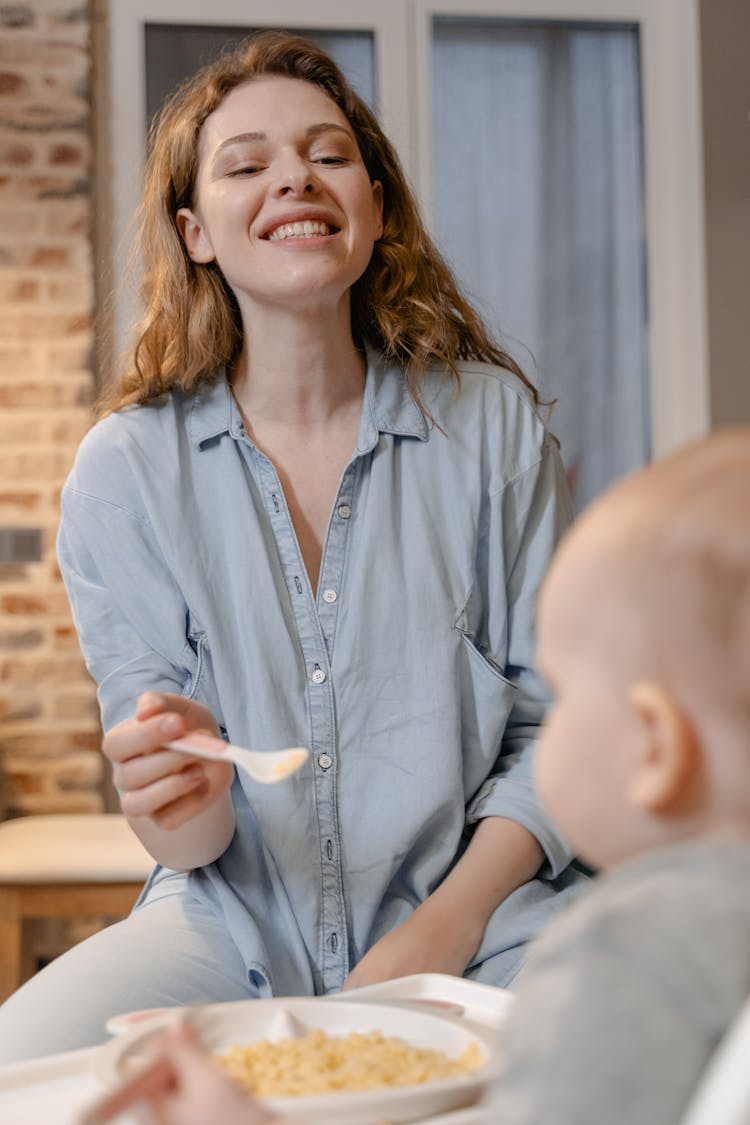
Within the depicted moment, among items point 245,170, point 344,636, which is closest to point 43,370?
point 245,170

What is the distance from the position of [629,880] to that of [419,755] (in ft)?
2.76

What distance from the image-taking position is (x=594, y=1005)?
54 cm

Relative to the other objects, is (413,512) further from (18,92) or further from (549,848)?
(18,92)

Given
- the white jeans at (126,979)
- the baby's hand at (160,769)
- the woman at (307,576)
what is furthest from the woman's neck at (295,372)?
the white jeans at (126,979)

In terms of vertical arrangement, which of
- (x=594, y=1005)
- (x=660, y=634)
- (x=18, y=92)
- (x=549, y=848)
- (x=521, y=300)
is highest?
(x=18, y=92)

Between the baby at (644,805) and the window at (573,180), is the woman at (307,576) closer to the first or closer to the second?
the baby at (644,805)

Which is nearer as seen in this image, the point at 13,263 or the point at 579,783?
the point at 579,783

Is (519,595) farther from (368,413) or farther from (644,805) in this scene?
(644,805)

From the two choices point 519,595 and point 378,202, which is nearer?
point 519,595

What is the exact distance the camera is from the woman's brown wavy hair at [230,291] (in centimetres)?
162

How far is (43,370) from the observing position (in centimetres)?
335

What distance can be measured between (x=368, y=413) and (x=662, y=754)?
1013mm

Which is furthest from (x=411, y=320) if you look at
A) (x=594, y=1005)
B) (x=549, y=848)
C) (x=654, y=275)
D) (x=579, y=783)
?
(x=654, y=275)

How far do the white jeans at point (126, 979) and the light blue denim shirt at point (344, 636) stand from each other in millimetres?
29
